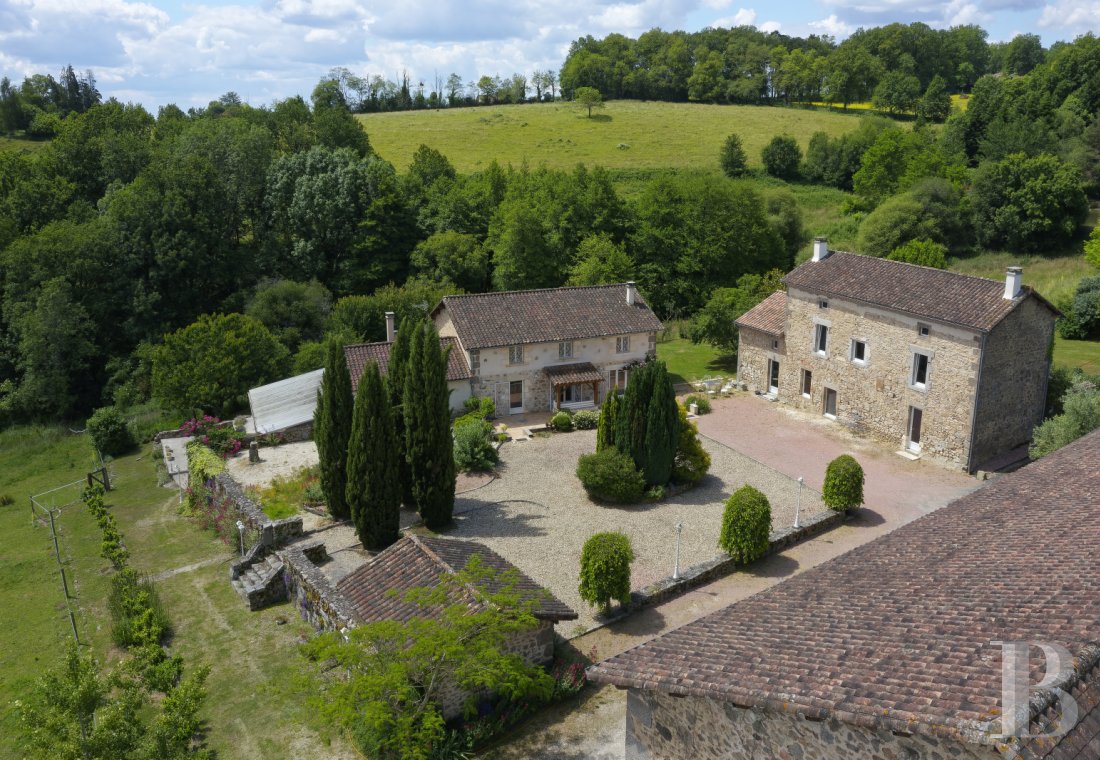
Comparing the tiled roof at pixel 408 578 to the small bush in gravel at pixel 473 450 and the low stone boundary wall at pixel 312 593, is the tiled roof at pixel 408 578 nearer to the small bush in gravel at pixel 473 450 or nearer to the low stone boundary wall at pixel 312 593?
the low stone boundary wall at pixel 312 593

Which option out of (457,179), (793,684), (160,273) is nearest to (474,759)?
(793,684)

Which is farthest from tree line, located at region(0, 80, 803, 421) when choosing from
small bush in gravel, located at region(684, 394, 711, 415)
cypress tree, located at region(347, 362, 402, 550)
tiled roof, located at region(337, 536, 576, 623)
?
tiled roof, located at region(337, 536, 576, 623)

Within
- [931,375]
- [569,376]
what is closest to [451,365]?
[569,376]

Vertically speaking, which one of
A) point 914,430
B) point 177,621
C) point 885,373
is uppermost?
point 885,373

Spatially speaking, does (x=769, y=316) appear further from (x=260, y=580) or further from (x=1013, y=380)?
(x=260, y=580)

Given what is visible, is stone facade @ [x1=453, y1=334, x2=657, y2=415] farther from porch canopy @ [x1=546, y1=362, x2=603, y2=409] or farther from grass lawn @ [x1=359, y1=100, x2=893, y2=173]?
Answer: grass lawn @ [x1=359, y1=100, x2=893, y2=173]

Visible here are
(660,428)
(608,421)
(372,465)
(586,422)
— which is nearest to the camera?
(372,465)
